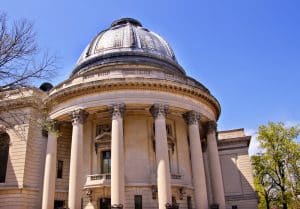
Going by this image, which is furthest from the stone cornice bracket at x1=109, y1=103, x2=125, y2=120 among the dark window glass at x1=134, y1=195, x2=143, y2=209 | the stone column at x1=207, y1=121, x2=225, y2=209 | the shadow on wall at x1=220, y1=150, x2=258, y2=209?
the shadow on wall at x1=220, y1=150, x2=258, y2=209

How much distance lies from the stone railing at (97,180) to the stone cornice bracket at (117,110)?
502cm

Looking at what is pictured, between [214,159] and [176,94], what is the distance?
7.53 m

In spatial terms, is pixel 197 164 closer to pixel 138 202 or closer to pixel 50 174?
pixel 138 202

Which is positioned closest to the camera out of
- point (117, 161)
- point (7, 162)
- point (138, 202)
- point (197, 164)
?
point (117, 161)

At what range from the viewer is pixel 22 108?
3069 centimetres

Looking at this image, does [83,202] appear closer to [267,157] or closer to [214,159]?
[214,159]

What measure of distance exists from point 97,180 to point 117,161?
3.53 metres

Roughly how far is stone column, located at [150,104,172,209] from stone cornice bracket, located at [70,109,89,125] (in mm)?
5950

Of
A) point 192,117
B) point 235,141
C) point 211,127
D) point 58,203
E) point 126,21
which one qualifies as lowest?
point 58,203

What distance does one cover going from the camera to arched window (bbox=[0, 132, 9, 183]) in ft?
98.1

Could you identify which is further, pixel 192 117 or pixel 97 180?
pixel 192 117

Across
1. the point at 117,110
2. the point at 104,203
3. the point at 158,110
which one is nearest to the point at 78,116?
the point at 117,110

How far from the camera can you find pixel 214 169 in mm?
30531

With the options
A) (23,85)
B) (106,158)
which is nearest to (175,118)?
(106,158)
